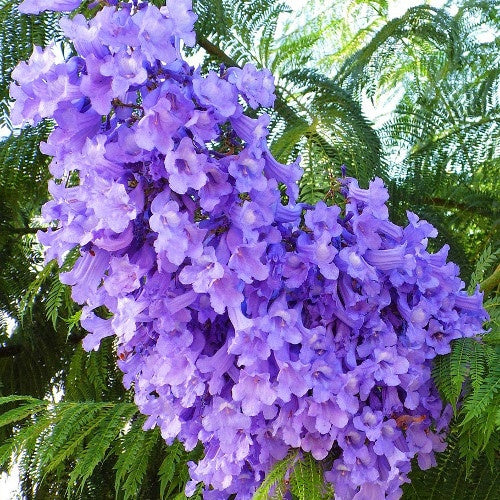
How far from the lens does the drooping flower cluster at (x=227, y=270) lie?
1.90 ft

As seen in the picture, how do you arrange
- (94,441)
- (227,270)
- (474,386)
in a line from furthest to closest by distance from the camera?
(94,441) < (474,386) < (227,270)

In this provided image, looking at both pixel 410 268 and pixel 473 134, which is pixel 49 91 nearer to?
pixel 410 268

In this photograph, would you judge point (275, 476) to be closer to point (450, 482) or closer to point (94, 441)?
point (450, 482)

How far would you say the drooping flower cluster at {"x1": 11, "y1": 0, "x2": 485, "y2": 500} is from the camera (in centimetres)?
58

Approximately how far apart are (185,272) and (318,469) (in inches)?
9.5

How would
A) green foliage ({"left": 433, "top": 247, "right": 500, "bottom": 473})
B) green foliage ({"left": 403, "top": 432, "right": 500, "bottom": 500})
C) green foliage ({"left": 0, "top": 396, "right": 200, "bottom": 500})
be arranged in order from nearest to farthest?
green foliage ({"left": 433, "top": 247, "right": 500, "bottom": 473}) < green foliage ({"left": 403, "top": 432, "right": 500, "bottom": 500}) < green foliage ({"left": 0, "top": 396, "right": 200, "bottom": 500})

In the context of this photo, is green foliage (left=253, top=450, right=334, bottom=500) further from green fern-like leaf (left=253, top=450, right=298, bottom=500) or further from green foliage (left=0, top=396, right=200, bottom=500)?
green foliage (left=0, top=396, right=200, bottom=500)

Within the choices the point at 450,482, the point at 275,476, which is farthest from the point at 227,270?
the point at 450,482

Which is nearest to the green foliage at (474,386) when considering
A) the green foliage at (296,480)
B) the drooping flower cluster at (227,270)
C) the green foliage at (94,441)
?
the drooping flower cluster at (227,270)

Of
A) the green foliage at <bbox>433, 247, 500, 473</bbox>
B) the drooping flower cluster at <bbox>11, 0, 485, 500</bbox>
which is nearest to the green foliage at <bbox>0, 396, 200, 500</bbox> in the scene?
the drooping flower cluster at <bbox>11, 0, 485, 500</bbox>

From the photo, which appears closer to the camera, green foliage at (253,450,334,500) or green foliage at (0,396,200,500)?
green foliage at (253,450,334,500)

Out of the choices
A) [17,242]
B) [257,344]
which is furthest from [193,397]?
[17,242]

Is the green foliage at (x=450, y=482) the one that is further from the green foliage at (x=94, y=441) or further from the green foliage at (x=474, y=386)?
the green foliage at (x=94, y=441)

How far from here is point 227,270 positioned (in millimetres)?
593
